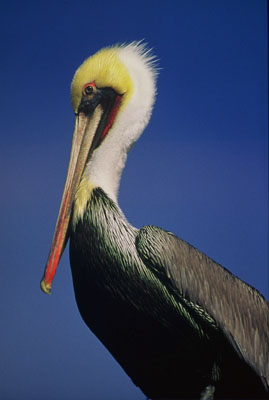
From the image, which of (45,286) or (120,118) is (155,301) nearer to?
(45,286)

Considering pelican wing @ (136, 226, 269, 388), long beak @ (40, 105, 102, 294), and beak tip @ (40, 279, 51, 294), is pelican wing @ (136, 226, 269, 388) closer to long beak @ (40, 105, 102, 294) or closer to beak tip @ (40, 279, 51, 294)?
long beak @ (40, 105, 102, 294)

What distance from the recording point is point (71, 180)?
2.66 meters

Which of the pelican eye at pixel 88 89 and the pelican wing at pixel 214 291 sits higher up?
the pelican eye at pixel 88 89

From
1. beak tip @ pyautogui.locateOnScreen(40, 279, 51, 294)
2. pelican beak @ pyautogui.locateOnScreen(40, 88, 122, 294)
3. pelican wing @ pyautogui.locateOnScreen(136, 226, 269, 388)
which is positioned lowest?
beak tip @ pyautogui.locateOnScreen(40, 279, 51, 294)

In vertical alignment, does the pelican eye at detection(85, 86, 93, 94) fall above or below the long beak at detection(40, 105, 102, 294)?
above

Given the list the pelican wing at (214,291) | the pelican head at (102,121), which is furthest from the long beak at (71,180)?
the pelican wing at (214,291)

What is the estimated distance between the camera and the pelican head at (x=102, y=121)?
8.57ft

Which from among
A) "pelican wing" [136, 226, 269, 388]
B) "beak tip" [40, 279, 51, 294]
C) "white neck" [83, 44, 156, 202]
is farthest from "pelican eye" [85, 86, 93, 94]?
"beak tip" [40, 279, 51, 294]

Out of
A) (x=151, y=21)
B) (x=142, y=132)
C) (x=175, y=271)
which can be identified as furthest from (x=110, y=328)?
(x=151, y=21)

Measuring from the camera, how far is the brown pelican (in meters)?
2.40

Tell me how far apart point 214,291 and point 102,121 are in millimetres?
910

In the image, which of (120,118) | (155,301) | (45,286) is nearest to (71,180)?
(120,118)

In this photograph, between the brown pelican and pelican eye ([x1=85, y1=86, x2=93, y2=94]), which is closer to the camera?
the brown pelican

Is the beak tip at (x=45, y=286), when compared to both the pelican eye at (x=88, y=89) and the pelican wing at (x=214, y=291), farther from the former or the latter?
the pelican eye at (x=88, y=89)
